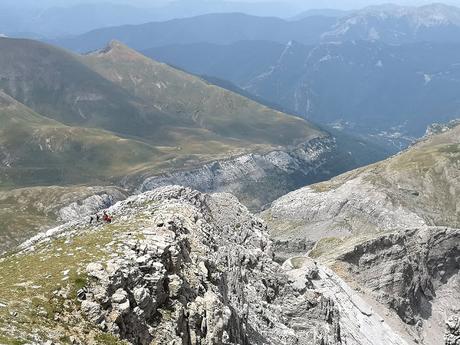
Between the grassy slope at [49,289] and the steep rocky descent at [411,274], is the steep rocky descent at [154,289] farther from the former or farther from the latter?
the steep rocky descent at [411,274]

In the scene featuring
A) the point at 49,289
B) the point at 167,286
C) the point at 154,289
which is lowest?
the point at 167,286

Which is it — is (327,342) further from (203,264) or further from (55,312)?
(55,312)

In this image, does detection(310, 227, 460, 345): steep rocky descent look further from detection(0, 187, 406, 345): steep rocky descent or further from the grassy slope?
the grassy slope

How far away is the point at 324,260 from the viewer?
131375mm

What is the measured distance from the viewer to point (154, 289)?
34.1 m

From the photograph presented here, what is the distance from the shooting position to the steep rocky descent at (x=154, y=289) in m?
29.2

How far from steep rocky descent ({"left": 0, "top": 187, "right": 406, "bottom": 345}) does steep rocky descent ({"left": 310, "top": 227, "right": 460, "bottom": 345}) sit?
62.5 metres

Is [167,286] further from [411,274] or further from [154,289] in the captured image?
[411,274]

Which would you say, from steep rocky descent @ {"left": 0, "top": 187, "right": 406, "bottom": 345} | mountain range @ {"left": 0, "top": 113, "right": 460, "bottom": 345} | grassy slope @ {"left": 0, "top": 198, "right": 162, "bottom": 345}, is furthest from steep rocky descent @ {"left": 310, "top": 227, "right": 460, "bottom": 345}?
grassy slope @ {"left": 0, "top": 198, "right": 162, "bottom": 345}

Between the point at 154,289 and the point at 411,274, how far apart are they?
359 feet

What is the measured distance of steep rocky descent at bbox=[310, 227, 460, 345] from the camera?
124 metres

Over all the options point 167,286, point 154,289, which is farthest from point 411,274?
point 154,289

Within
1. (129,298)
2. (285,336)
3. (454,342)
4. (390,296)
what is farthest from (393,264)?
(129,298)

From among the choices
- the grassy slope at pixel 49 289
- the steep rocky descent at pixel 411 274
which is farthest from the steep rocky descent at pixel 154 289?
the steep rocky descent at pixel 411 274
